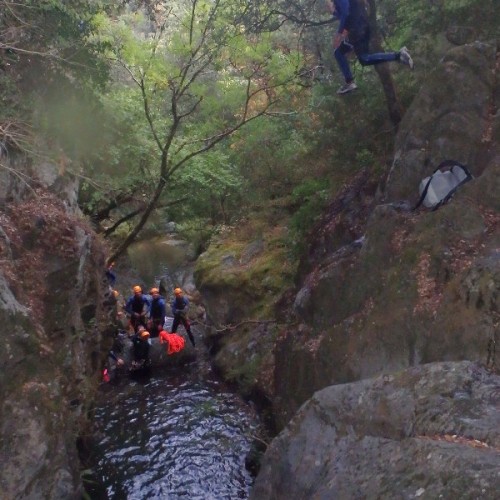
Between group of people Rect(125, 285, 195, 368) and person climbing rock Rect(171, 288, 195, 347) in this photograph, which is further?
person climbing rock Rect(171, 288, 195, 347)

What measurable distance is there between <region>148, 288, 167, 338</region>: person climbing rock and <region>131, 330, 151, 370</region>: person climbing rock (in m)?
0.80

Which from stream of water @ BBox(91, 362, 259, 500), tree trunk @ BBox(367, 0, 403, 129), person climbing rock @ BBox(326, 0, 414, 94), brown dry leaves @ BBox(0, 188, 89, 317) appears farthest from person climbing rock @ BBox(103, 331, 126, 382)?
person climbing rock @ BBox(326, 0, 414, 94)

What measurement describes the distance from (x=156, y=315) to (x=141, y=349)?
3.89 feet

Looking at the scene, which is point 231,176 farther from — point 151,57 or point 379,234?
point 379,234

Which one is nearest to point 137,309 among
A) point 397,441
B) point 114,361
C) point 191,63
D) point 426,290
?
point 114,361

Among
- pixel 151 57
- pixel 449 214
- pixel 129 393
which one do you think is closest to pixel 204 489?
pixel 129 393

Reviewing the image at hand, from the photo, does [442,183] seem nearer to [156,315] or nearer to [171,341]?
[171,341]

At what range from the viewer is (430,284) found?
738 cm

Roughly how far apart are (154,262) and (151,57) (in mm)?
15286

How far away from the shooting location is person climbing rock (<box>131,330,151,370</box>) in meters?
14.6

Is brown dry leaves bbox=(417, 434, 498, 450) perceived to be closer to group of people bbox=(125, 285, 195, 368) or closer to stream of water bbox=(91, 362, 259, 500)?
stream of water bbox=(91, 362, 259, 500)

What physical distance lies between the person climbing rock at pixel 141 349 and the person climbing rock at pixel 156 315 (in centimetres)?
80

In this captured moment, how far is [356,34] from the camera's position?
9.38 metres

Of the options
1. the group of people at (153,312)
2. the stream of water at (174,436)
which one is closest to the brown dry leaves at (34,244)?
the stream of water at (174,436)
